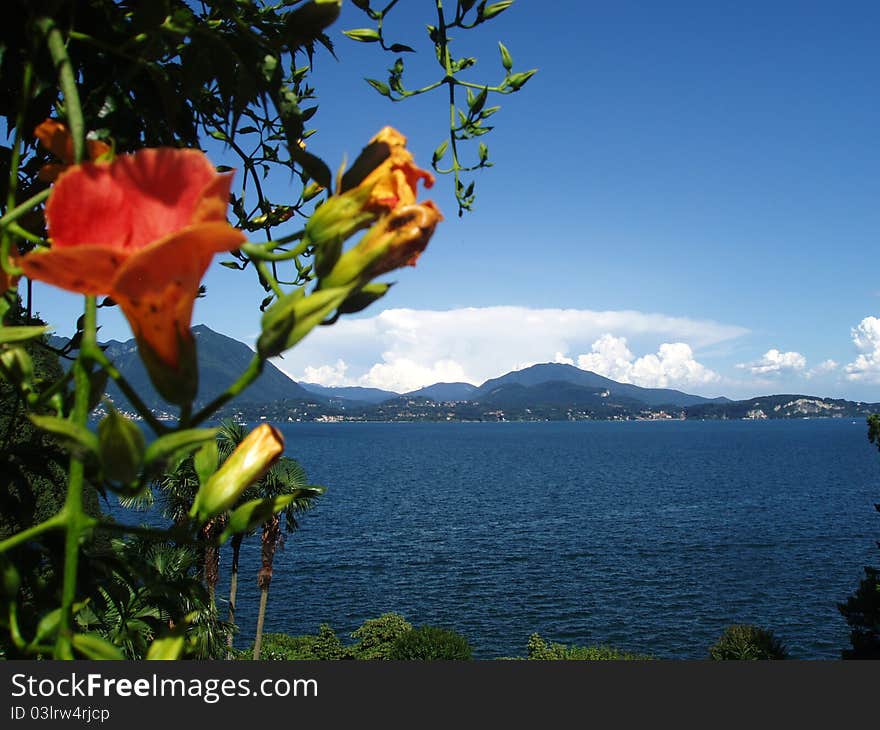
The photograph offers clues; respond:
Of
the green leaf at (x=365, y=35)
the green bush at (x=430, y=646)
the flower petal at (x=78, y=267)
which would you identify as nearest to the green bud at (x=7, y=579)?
the flower petal at (x=78, y=267)

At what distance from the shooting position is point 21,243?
1.61 metres

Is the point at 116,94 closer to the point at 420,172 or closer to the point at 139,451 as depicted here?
the point at 420,172

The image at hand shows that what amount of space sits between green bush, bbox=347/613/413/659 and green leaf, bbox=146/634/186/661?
121 ft

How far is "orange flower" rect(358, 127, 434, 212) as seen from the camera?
0.90 m

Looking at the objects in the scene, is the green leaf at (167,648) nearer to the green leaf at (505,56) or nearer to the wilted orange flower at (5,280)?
the wilted orange flower at (5,280)

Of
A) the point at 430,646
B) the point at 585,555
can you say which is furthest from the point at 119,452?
the point at 585,555

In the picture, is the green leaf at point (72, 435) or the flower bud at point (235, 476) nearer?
the green leaf at point (72, 435)

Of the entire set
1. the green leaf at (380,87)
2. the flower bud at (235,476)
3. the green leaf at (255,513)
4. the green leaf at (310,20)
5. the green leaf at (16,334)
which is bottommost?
the green leaf at (255,513)

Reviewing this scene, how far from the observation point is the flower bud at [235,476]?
35.7 inches

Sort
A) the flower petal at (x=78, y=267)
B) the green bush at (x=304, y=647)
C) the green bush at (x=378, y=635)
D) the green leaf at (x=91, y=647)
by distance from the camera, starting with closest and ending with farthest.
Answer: the flower petal at (x=78, y=267), the green leaf at (x=91, y=647), the green bush at (x=304, y=647), the green bush at (x=378, y=635)

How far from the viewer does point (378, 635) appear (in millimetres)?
36594

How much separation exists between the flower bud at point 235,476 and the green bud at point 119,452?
0.21 metres

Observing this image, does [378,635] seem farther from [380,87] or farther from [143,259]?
[143,259]

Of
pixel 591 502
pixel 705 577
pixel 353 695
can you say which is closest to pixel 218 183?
pixel 353 695
